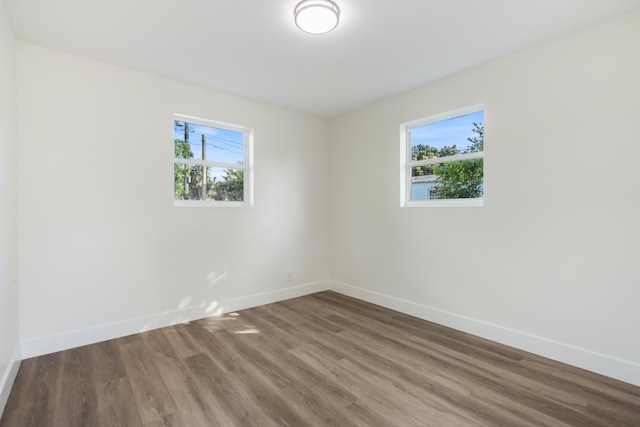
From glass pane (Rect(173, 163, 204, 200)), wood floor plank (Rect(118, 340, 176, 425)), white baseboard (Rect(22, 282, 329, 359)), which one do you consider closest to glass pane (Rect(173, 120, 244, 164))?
glass pane (Rect(173, 163, 204, 200))

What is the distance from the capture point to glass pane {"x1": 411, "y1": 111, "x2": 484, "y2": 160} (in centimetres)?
322

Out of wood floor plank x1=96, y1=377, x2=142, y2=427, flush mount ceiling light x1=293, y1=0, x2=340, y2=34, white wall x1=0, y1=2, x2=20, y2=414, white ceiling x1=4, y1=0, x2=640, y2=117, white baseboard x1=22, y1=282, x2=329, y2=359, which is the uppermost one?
white ceiling x1=4, y1=0, x2=640, y2=117

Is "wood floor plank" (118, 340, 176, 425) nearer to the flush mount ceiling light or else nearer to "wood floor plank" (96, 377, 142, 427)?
"wood floor plank" (96, 377, 142, 427)

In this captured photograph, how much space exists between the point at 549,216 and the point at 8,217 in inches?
166

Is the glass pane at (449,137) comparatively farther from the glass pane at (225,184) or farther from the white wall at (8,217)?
the white wall at (8,217)

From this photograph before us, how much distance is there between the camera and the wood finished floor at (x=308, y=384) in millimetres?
1875

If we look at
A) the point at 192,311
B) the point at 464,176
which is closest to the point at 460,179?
the point at 464,176

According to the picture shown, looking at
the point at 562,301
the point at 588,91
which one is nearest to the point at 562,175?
the point at 588,91

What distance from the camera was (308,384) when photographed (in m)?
2.23

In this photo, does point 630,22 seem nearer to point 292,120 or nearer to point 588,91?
point 588,91

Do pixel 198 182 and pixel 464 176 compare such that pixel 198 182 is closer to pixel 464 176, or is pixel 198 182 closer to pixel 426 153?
pixel 426 153

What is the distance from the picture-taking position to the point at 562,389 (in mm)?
2154

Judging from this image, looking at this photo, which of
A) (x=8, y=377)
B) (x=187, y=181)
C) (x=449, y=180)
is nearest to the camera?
(x=8, y=377)

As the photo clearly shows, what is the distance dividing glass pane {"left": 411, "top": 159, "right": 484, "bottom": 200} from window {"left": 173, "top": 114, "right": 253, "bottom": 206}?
2168 millimetres
